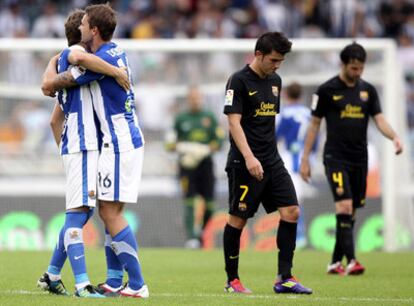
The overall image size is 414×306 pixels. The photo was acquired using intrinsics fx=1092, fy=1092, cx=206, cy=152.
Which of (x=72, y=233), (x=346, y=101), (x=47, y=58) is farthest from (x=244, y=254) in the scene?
(x=72, y=233)

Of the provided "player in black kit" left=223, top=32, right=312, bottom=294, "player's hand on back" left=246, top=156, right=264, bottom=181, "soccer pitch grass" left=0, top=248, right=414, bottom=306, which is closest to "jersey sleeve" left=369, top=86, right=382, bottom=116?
"soccer pitch grass" left=0, top=248, right=414, bottom=306

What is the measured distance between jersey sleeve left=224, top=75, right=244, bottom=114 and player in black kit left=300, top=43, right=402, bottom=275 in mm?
2594

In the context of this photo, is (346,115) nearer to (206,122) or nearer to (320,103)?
(320,103)

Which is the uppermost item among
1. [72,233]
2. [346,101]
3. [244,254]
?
[346,101]

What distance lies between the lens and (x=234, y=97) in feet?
30.7

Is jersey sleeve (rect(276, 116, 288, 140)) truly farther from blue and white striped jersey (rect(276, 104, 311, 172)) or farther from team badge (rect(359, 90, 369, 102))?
team badge (rect(359, 90, 369, 102))

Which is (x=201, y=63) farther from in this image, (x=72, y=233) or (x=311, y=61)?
(x=72, y=233)

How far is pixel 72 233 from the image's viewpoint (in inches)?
336

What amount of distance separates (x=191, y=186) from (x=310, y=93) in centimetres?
240

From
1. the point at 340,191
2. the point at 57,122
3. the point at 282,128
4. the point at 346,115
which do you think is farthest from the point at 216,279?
the point at 282,128

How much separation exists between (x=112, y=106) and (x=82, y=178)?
61cm

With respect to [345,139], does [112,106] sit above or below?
above

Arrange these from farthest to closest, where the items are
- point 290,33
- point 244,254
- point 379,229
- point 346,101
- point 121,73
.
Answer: point 290,33
point 379,229
point 244,254
point 346,101
point 121,73

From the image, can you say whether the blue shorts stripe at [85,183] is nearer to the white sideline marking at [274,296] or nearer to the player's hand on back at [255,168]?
the white sideline marking at [274,296]
